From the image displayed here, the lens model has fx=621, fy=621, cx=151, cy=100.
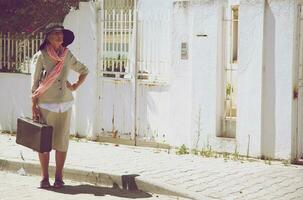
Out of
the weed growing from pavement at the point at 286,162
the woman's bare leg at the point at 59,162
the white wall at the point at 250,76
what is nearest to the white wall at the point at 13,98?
the woman's bare leg at the point at 59,162

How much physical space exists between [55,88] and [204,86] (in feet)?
9.04

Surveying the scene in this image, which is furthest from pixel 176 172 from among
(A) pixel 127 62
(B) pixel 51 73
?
(A) pixel 127 62

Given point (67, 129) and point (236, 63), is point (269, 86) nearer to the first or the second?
point (236, 63)

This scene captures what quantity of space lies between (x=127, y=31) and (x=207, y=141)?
238cm

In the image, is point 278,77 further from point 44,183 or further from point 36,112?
point 44,183

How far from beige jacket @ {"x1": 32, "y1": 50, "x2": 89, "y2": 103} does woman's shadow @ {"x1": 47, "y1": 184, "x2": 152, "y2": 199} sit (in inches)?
44.1

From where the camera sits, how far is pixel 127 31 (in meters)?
10.5

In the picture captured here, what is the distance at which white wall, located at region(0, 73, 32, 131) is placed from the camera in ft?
39.1

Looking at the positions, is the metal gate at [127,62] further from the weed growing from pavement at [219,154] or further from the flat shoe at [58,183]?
the flat shoe at [58,183]

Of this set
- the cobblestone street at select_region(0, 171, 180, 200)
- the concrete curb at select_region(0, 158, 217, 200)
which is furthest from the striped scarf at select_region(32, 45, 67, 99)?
the concrete curb at select_region(0, 158, 217, 200)

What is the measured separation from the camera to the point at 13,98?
39.8 feet

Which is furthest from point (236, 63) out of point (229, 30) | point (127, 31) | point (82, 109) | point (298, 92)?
point (82, 109)

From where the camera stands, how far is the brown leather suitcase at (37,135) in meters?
7.41

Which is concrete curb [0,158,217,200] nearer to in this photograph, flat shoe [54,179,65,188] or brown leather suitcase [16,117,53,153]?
flat shoe [54,179,65,188]
